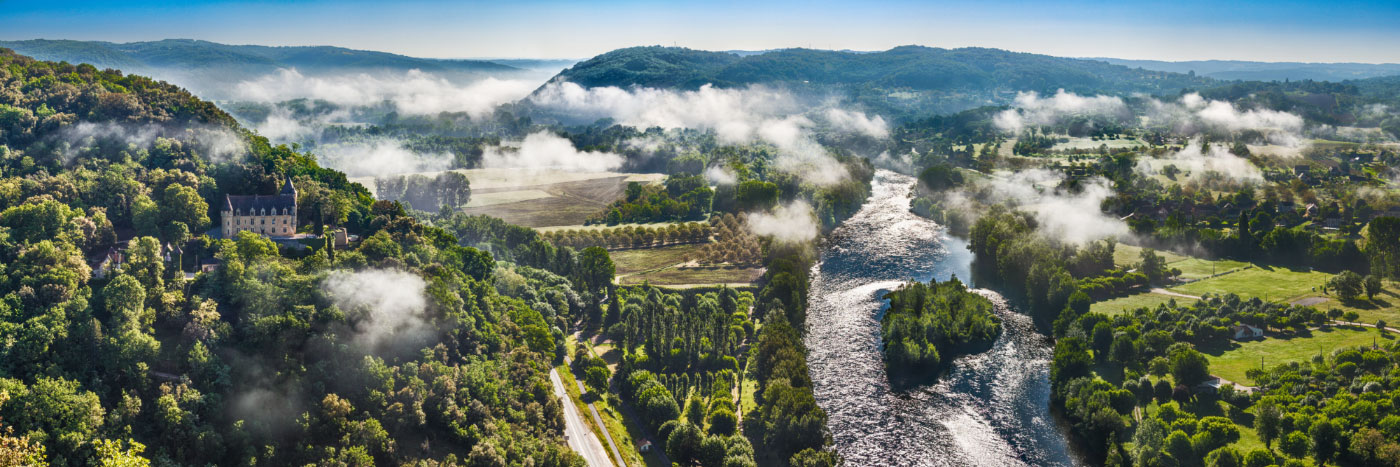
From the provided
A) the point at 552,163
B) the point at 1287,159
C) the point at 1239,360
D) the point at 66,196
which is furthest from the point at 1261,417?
the point at 552,163

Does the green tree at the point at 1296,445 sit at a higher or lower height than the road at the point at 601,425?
higher

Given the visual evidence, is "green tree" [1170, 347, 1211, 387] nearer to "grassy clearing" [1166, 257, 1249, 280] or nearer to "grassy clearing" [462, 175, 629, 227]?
"grassy clearing" [1166, 257, 1249, 280]

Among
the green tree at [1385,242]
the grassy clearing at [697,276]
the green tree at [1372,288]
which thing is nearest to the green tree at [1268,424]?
the green tree at [1372,288]

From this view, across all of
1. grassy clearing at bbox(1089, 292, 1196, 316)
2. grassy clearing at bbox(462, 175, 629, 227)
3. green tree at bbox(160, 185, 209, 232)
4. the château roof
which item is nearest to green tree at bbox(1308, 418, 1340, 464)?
grassy clearing at bbox(1089, 292, 1196, 316)

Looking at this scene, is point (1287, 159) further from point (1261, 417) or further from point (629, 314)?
point (629, 314)

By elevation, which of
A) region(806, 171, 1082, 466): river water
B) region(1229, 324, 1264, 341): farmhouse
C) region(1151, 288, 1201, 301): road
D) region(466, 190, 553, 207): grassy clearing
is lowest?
region(806, 171, 1082, 466): river water

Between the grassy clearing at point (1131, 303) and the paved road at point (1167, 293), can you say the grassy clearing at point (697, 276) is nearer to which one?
the grassy clearing at point (1131, 303)

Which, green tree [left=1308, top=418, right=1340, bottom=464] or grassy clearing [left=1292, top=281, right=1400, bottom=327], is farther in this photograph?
grassy clearing [left=1292, top=281, right=1400, bottom=327]
